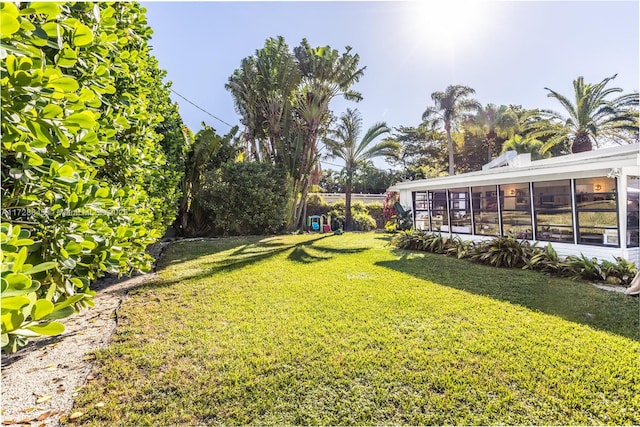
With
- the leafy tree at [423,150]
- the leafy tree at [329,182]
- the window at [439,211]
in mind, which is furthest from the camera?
the leafy tree at [329,182]

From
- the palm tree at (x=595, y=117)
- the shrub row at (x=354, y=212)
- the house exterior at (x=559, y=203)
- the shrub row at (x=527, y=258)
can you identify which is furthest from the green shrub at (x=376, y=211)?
the palm tree at (x=595, y=117)

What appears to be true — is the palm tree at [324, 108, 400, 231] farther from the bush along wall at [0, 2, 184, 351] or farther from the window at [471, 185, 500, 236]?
the bush along wall at [0, 2, 184, 351]

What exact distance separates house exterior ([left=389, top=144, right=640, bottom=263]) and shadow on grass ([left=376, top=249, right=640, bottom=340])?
2441 millimetres

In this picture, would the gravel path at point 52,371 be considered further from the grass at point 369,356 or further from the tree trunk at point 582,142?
the tree trunk at point 582,142

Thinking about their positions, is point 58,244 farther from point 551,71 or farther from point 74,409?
point 551,71

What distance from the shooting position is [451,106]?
87.4ft

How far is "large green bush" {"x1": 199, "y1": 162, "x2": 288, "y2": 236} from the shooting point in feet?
45.3

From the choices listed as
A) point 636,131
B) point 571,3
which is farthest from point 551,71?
point 636,131

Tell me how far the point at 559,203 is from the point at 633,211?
157cm

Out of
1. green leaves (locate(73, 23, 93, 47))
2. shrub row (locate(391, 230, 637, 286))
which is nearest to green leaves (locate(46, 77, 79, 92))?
green leaves (locate(73, 23, 93, 47))

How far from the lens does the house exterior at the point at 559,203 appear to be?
7.50 m

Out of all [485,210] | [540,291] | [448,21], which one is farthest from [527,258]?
[448,21]

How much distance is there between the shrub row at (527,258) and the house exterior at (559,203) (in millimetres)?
841

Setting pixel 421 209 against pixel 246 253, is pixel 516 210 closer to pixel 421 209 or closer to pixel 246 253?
pixel 421 209
